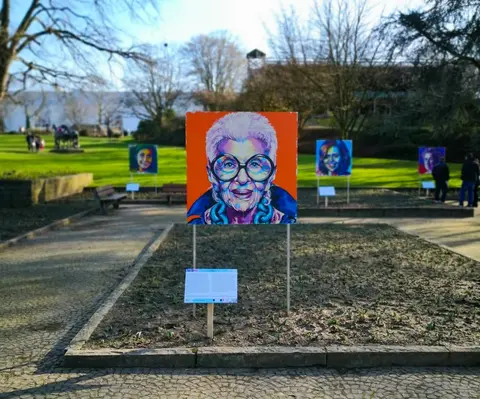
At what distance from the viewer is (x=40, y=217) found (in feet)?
45.7

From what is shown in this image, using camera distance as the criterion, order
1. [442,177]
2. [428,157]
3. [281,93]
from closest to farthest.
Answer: [442,177] → [428,157] → [281,93]

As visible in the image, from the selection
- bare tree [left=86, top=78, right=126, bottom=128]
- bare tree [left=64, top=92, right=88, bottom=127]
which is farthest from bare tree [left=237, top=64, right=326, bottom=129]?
bare tree [left=64, top=92, right=88, bottom=127]

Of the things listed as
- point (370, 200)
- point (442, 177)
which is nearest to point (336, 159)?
point (370, 200)

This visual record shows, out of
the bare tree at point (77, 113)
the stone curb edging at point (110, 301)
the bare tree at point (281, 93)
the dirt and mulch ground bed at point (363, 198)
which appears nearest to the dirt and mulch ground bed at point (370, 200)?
the dirt and mulch ground bed at point (363, 198)

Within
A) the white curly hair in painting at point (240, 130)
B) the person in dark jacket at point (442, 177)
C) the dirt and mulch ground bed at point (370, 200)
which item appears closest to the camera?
the white curly hair in painting at point (240, 130)

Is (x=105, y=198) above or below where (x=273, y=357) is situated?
above

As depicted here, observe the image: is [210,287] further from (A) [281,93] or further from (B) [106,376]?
(A) [281,93]

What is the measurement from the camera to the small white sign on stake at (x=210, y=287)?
4773mm

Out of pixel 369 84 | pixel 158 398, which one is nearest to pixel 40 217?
pixel 158 398

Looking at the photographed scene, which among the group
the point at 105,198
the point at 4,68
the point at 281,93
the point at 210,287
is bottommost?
the point at 105,198

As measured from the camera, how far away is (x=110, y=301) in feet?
20.1

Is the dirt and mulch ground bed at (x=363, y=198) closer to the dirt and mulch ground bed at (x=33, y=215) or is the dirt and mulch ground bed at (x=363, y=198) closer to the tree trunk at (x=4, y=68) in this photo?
the dirt and mulch ground bed at (x=33, y=215)

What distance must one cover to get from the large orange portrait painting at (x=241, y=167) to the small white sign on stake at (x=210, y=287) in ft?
2.66

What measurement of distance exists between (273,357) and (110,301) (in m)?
2.58
